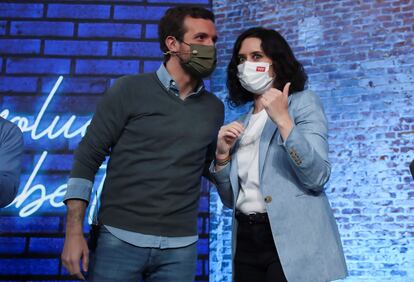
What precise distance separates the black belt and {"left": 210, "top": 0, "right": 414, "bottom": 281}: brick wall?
4.37ft

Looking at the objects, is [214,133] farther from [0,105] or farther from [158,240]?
[0,105]

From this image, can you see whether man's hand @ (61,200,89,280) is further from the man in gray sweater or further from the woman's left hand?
the woman's left hand

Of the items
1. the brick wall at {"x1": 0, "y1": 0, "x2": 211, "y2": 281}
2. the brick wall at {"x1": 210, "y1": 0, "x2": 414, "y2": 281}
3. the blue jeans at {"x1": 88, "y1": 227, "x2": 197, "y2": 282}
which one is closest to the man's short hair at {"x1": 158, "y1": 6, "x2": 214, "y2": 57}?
the blue jeans at {"x1": 88, "y1": 227, "x2": 197, "y2": 282}

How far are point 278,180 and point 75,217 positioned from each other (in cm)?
71

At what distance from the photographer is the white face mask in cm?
177

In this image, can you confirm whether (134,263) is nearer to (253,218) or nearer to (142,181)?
(142,181)

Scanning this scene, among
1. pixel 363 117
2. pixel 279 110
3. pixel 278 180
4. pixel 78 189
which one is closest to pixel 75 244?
pixel 78 189

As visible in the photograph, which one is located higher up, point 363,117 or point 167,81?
point 167,81

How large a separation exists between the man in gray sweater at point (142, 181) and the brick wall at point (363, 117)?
53.3 inches

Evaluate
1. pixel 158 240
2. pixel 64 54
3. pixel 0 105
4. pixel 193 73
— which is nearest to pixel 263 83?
pixel 193 73

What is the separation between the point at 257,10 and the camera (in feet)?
10.5

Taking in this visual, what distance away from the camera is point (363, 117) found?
2951 millimetres

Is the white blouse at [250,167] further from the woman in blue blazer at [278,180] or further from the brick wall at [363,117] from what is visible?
the brick wall at [363,117]

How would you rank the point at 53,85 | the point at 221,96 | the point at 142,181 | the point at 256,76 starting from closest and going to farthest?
1. the point at 142,181
2. the point at 256,76
3. the point at 53,85
4. the point at 221,96
